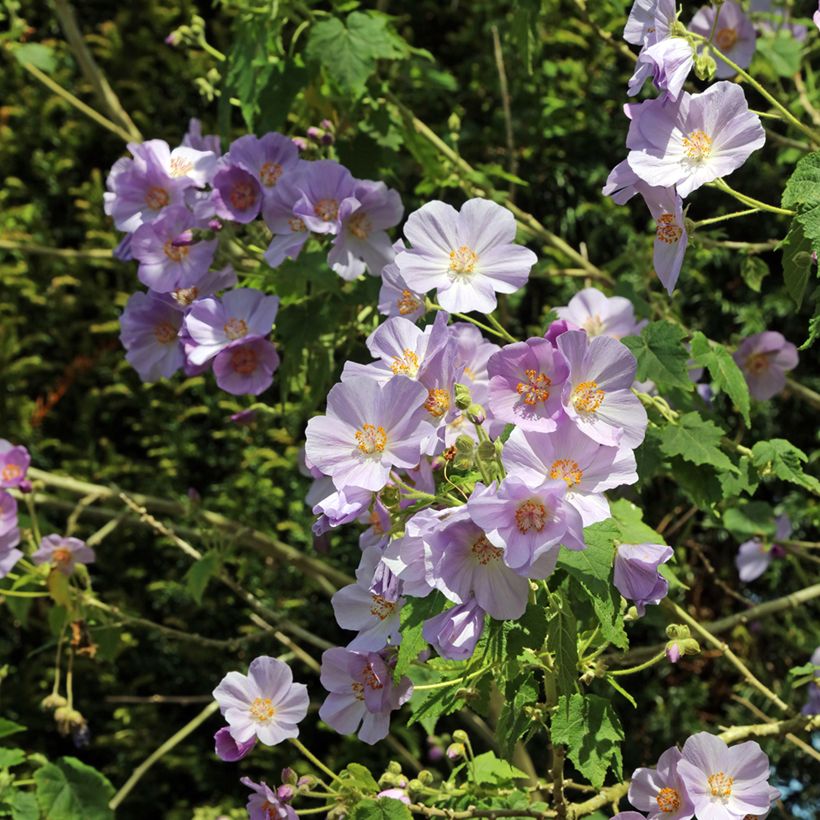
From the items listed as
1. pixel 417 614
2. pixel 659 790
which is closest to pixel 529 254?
pixel 417 614

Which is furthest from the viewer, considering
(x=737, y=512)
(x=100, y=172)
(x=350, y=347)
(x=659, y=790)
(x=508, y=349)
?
(x=100, y=172)

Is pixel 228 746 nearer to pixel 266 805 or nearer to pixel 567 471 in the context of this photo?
pixel 266 805

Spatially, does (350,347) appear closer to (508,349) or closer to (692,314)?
(508,349)

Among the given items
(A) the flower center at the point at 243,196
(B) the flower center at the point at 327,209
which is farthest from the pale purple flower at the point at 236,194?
(B) the flower center at the point at 327,209

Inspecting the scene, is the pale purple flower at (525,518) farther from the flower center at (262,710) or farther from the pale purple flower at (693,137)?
the flower center at (262,710)

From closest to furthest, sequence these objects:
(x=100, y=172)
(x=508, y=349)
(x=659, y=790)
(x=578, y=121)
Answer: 1. (x=508, y=349)
2. (x=659, y=790)
3. (x=578, y=121)
4. (x=100, y=172)

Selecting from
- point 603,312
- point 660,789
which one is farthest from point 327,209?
point 660,789

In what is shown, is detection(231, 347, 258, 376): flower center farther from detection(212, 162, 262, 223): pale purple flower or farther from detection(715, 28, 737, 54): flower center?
detection(715, 28, 737, 54): flower center
